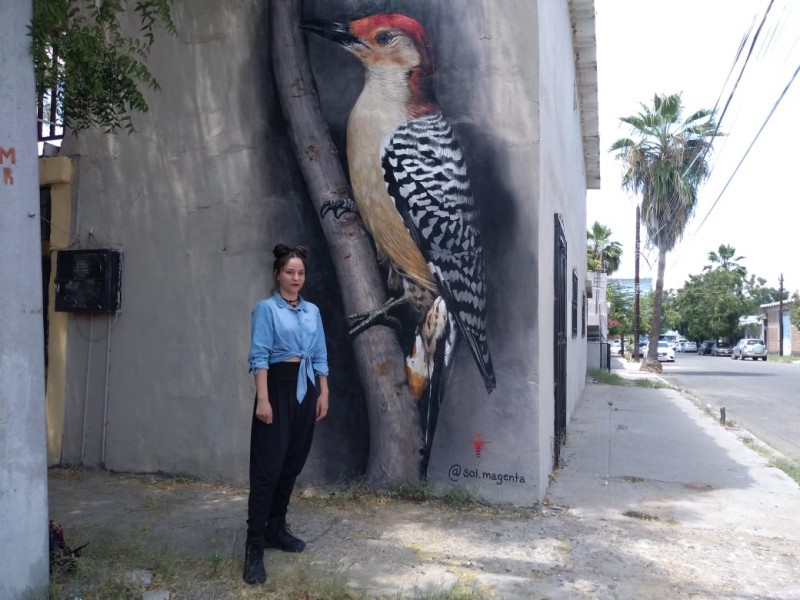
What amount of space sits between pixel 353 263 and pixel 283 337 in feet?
6.16

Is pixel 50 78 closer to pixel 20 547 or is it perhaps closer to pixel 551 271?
pixel 20 547

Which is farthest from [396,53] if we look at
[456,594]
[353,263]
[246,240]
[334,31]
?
[456,594]

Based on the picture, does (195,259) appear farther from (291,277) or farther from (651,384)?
(651,384)

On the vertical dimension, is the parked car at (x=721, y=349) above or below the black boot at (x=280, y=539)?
below

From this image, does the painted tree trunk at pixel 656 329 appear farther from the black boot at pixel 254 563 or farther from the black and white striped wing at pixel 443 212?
the black boot at pixel 254 563

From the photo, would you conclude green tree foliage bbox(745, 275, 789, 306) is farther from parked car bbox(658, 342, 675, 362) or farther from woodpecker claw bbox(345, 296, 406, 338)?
woodpecker claw bbox(345, 296, 406, 338)

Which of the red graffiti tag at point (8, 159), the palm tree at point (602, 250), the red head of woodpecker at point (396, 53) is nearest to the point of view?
the red graffiti tag at point (8, 159)

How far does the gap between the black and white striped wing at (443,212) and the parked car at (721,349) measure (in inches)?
2267

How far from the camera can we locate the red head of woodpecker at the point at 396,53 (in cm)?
577

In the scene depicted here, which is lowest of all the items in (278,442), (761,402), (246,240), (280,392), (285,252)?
(761,402)

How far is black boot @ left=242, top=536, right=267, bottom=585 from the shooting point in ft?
12.6

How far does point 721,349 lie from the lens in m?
58.4

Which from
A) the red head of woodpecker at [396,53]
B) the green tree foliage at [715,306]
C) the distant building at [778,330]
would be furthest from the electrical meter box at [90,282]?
the green tree foliage at [715,306]

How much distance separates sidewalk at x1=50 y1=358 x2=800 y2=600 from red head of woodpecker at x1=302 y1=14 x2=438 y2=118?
3290 millimetres
